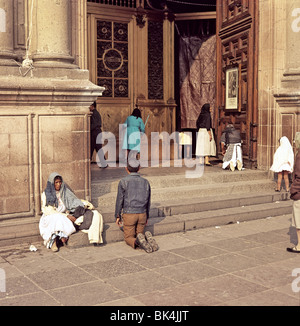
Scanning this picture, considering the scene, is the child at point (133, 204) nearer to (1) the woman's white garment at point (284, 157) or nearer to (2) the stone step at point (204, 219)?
(2) the stone step at point (204, 219)

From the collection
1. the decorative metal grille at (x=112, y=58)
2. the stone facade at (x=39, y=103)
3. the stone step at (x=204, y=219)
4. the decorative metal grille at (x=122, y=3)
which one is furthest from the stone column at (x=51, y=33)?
the decorative metal grille at (x=122, y=3)

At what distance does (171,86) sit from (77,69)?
6.78 metres

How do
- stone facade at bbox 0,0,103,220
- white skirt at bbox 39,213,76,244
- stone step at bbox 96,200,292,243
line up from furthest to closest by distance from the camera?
stone step at bbox 96,200,292,243 → stone facade at bbox 0,0,103,220 → white skirt at bbox 39,213,76,244

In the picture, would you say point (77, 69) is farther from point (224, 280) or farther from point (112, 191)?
point (224, 280)

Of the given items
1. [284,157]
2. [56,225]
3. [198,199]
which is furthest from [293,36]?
[56,225]

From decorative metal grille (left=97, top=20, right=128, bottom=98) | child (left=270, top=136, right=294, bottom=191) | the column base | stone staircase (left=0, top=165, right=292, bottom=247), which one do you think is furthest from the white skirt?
decorative metal grille (left=97, top=20, right=128, bottom=98)

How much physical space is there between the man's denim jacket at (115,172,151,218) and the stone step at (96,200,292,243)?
0.55m

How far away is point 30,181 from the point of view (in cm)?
716

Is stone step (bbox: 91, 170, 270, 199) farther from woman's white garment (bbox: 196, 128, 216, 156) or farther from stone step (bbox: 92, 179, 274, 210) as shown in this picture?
woman's white garment (bbox: 196, 128, 216, 156)

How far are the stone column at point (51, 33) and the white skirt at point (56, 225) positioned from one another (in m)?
2.34

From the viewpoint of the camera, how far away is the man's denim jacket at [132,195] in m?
6.66

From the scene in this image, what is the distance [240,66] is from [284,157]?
2.65 metres

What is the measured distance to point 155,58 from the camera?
1378 centimetres

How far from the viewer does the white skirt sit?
21.6 ft
